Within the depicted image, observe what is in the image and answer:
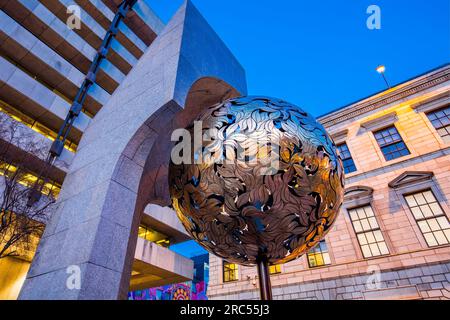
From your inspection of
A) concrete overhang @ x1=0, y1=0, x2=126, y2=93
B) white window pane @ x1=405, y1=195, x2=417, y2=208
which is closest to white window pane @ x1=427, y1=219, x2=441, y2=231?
white window pane @ x1=405, y1=195, x2=417, y2=208

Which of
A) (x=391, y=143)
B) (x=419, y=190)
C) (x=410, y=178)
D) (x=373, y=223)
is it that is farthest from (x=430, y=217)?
(x=391, y=143)

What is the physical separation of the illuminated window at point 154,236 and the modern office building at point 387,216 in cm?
830

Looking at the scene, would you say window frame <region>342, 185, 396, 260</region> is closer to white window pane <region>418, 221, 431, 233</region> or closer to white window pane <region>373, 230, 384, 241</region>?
white window pane <region>373, 230, 384, 241</region>

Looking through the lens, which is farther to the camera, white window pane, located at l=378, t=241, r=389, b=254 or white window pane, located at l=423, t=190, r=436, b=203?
white window pane, located at l=423, t=190, r=436, b=203

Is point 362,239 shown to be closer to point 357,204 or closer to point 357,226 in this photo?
point 357,226

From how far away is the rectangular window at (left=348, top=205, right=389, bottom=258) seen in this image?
40.7 feet

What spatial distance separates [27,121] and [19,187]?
38.7 ft

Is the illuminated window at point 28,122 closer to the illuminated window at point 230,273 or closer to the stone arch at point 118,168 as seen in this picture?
the illuminated window at point 230,273

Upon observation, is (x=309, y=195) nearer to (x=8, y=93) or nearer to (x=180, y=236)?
(x=8, y=93)

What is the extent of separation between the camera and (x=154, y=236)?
74.8 feet

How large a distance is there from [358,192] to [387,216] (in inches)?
73.8

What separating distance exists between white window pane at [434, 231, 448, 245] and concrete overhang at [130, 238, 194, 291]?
1742 centimetres

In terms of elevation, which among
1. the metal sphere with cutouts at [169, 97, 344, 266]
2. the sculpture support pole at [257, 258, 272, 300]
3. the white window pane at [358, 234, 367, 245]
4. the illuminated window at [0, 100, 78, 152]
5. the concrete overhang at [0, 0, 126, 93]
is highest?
the concrete overhang at [0, 0, 126, 93]

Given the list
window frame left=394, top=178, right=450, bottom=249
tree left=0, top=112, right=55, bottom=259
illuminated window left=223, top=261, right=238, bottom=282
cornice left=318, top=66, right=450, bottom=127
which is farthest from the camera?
illuminated window left=223, top=261, right=238, bottom=282
